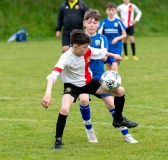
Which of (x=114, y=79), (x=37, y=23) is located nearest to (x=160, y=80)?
A: (x=114, y=79)

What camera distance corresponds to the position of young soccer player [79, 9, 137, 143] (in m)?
6.59

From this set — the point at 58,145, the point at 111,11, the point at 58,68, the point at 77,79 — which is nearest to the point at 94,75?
the point at 77,79

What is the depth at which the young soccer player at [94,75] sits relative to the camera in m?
6.59

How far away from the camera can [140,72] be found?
1377 centimetres

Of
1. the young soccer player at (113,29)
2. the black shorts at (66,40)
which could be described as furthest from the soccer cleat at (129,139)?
the black shorts at (66,40)

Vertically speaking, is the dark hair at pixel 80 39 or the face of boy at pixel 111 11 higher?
the dark hair at pixel 80 39

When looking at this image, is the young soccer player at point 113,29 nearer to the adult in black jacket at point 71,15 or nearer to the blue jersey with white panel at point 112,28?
the blue jersey with white panel at point 112,28

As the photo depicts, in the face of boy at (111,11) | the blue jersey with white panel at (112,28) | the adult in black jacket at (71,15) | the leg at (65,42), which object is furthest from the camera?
the adult in black jacket at (71,15)

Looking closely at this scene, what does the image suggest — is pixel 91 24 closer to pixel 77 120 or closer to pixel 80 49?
pixel 80 49

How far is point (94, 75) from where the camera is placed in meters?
7.10

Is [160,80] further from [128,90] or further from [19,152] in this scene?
[19,152]

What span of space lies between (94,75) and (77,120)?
109 centimetres

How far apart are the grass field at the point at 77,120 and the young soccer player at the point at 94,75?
0.47ft

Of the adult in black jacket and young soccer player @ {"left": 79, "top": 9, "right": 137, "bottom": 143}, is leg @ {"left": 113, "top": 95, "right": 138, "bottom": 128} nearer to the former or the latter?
young soccer player @ {"left": 79, "top": 9, "right": 137, "bottom": 143}
